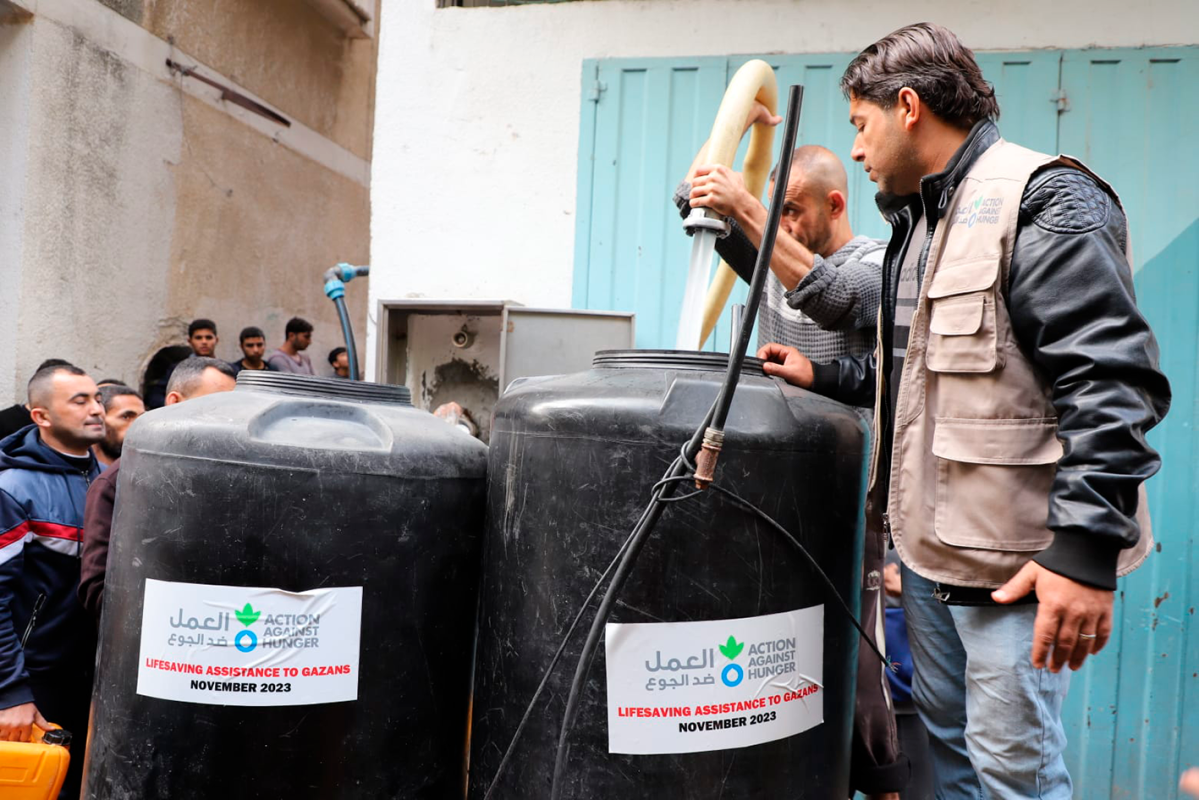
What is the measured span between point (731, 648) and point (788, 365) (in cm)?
60

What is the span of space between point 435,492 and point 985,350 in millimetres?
A: 904

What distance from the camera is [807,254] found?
203cm

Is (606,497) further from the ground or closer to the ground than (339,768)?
further from the ground

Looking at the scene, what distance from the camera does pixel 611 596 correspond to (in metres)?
1.33

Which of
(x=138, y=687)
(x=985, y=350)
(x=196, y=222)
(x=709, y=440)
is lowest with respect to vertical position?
A: (x=138, y=687)

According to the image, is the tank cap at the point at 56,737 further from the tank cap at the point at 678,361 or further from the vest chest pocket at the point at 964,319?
the vest chest pocket at the point at 964,319

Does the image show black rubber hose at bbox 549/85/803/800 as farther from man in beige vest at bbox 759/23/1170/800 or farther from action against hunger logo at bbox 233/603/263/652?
action against hunger logo at bbox 233/603/263/652

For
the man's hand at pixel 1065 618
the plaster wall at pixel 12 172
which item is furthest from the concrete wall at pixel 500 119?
the plaster wall at pixel 12 172

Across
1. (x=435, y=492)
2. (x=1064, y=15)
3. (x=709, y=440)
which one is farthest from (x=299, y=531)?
(x=1064, y=15)

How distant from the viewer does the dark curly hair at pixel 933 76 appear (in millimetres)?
1611

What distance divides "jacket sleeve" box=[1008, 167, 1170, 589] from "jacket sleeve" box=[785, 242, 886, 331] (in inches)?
18.2

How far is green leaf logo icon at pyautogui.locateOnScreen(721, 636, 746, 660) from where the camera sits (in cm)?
139

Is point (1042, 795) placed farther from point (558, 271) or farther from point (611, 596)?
point (558, 271)

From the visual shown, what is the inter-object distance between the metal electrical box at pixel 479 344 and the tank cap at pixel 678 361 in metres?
Answer: 1.69
